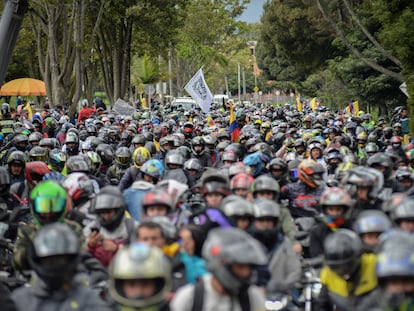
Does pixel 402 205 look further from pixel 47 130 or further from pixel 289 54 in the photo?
pixel 289 54

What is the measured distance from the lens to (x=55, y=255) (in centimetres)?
558

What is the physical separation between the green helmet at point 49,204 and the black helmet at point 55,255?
1.82 m

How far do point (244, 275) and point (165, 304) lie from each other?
54 centimetres

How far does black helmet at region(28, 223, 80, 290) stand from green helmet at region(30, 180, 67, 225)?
1819 mm

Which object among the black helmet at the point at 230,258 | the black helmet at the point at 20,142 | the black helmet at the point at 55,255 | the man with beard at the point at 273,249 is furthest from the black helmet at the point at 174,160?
the black helmet at the point at 230,258

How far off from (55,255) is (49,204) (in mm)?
2052

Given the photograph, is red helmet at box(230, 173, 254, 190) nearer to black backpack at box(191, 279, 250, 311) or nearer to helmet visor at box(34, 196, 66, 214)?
helmet visor at box(34, 196, 66, 214)

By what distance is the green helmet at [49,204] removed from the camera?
7.59 m

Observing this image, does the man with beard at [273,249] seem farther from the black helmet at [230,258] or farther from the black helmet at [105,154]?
the black helmet at [105,154]

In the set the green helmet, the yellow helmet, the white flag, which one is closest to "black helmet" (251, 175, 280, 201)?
the green helmet

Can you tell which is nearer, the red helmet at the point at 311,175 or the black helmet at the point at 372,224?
the black helmet at the point at 372,224

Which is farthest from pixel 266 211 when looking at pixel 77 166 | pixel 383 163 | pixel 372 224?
pixel 77 166

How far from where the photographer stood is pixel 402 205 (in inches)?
285

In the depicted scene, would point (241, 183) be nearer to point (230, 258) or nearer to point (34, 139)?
point (230, 258)
